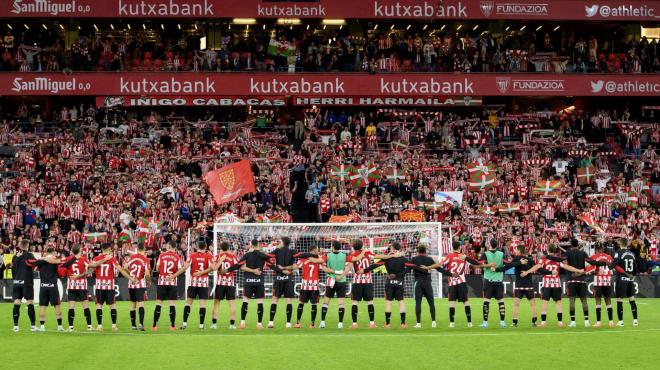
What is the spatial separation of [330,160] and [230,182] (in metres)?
5.58

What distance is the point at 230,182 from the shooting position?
4266 cm

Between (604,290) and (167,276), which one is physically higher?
(167,276)

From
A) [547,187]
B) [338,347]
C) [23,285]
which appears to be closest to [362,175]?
[547,187]

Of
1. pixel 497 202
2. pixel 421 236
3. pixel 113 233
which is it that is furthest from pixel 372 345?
pixel 497 202

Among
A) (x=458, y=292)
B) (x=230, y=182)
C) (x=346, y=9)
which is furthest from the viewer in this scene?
(x=346, y=9)

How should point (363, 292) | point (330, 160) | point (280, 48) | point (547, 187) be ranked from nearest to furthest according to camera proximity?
point (363, 292)
point (547, 187)
point (330, 160)
point (280, 48)

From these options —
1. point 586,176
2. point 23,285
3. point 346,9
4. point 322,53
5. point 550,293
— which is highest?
point 346,9

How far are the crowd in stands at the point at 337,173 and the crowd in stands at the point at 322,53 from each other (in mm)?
2310

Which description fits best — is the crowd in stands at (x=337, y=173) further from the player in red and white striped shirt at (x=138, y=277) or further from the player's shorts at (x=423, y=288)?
the player's shorts at (x=423, y=288)

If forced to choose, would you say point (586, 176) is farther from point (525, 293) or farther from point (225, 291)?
point (225, 291)

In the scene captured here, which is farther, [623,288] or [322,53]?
[322,53]

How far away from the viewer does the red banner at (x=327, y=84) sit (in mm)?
50594

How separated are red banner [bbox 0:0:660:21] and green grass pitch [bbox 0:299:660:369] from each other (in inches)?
1000

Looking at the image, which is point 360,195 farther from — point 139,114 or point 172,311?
point 172,311
